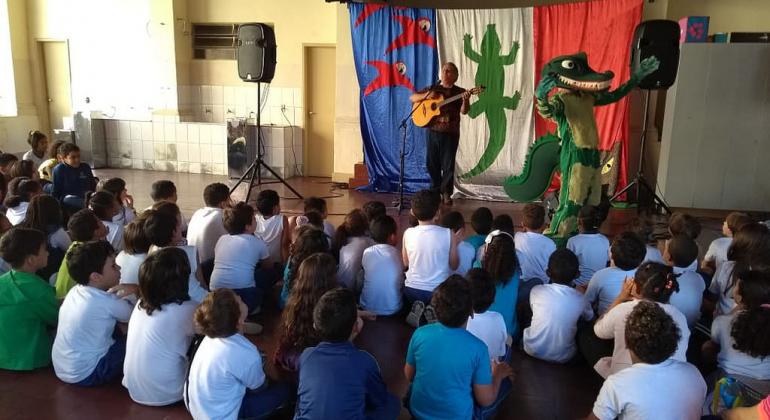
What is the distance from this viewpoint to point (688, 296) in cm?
294

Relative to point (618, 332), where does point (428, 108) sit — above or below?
above

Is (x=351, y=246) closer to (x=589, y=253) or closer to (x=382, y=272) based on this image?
(x=382, y=272)

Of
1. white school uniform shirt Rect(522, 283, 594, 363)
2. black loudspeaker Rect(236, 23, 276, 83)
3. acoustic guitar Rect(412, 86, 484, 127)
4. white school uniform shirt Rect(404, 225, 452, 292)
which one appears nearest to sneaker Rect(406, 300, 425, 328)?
white school uniform shirt Rect(404, 225, 452, 292)

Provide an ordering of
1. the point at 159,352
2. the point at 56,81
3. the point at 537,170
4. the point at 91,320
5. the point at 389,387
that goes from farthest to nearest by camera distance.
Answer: the point at 56,81 → the point at 537,170 → the point at 389,387 → the point at 91,320 → the point at 159,352

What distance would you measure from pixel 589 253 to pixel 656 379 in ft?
5.48

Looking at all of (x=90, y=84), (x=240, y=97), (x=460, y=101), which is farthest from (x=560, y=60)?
(x=90, y=84)

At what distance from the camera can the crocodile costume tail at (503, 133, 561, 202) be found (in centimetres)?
470

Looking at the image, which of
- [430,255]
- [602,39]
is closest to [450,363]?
[430,255]

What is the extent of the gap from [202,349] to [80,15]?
911 cm

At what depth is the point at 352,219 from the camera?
364cm

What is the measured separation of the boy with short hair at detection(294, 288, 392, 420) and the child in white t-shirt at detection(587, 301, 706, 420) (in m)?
0.86

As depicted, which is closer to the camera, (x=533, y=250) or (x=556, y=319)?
(x=556, y=319)

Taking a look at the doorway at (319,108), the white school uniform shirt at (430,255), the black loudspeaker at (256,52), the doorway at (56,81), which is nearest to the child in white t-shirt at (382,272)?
the white school uniform shirt at (430,255)

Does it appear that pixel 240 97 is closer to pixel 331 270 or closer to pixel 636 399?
pixel 331 270
